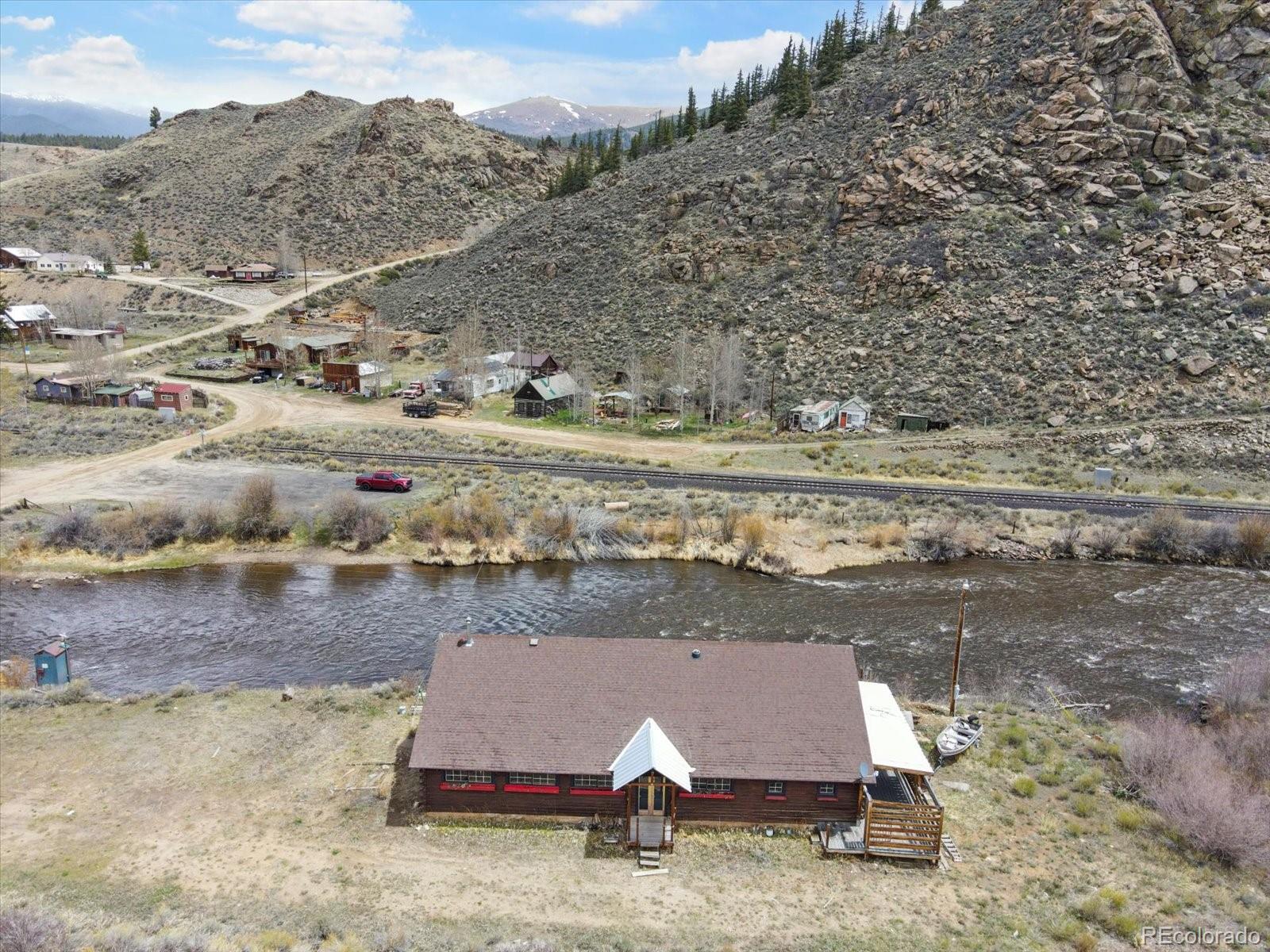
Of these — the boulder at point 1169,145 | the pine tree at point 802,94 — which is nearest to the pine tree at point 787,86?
the pine tree at point 802,94

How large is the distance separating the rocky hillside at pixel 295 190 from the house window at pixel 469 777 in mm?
105787

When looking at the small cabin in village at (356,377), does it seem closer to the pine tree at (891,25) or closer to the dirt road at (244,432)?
the dirt road at (244,432)

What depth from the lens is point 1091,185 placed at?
65312 millimetres

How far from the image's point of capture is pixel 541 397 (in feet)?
215

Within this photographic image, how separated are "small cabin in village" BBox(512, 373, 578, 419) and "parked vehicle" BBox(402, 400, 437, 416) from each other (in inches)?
265

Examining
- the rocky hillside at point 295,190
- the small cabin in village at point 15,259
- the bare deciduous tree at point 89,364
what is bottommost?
the bare deciduous tree at point 89,364

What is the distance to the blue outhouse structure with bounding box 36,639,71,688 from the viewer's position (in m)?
25.9

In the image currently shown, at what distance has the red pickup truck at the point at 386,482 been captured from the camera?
44.8m

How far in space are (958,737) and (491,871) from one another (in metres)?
12.9

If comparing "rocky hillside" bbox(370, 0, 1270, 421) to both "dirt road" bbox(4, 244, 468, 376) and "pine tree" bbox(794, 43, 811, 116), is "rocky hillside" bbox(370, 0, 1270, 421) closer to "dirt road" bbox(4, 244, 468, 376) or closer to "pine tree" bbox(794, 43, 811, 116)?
"pine tree" bbox(794, 43, 811, 116)

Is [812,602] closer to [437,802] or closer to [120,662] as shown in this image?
[437,802]

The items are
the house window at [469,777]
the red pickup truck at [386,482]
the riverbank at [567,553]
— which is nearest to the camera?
the house window at [469,777]

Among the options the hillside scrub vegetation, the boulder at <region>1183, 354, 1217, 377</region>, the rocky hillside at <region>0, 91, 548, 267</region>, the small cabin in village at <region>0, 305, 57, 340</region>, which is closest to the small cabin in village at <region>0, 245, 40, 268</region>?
the rocky hillside at <region>0, 91, 548, 267</region>

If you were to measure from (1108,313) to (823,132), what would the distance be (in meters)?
38.0
